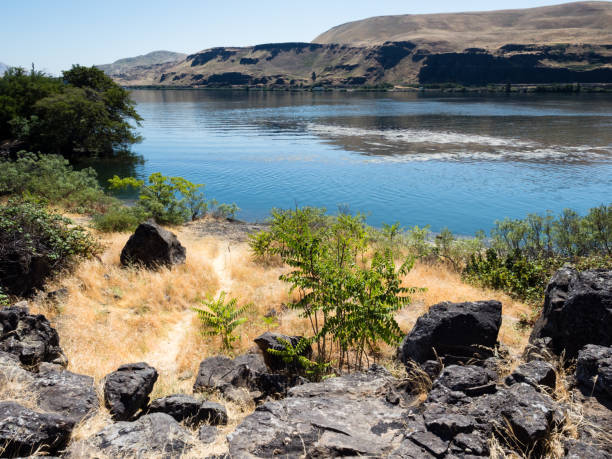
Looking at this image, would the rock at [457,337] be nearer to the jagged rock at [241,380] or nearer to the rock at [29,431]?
the jagged rock at [241,380]

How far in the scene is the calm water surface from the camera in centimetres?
3139

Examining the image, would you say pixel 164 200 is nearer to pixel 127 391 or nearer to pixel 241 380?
pixel 241 380

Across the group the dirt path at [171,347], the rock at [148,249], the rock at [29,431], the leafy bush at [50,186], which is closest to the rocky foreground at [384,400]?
the rock at [29,431]

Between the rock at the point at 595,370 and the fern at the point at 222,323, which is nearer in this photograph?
the rock at the point at 595,370

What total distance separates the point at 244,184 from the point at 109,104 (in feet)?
80.7

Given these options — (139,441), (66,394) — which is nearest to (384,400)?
(139,441)

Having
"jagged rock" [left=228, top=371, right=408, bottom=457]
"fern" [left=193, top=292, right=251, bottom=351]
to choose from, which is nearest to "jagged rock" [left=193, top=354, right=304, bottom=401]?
"jagged rock" [left=228, top=371, right=408, bottom=457]

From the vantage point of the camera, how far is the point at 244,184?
3788 cm

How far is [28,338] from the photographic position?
7930 mm

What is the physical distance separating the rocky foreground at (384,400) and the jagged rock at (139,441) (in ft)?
0.06

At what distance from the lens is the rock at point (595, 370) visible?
5387 millimetres

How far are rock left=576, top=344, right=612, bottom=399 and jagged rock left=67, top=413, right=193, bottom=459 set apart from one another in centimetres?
541

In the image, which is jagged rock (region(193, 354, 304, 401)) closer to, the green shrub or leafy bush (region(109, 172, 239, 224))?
the green shrub

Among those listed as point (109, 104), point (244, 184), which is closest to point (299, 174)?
point (244, 184)
